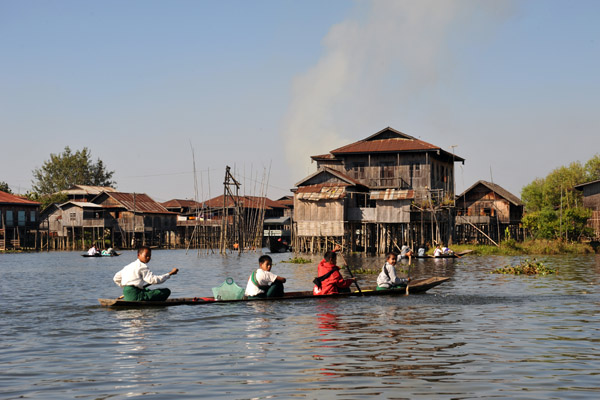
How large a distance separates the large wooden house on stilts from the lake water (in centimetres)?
3133

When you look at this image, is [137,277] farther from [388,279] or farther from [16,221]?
[16,221]

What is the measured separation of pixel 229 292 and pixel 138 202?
6866 centimetres

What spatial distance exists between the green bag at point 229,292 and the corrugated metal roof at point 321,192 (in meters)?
33.6

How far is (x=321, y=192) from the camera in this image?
51.5 meters

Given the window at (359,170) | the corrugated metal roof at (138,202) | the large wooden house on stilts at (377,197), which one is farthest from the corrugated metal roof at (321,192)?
the corrugated metal roof at (138,202)

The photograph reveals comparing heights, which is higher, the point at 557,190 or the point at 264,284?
the point at 557,190

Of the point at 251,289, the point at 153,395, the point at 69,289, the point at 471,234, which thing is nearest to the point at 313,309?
the point at 251,289

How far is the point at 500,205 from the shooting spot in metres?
63.9

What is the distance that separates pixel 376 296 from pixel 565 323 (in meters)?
6.10

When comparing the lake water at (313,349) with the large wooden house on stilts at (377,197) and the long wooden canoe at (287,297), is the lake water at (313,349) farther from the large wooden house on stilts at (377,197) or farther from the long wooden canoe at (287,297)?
the large wooden house on stilts at (377,197)

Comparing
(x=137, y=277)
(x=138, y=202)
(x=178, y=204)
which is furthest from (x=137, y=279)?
(x=178, y=204)

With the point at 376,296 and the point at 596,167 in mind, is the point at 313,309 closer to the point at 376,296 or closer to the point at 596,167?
the point at 376,296

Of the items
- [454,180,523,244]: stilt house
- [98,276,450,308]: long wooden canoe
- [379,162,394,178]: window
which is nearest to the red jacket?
[98,276,450,308]: long wooden canoe

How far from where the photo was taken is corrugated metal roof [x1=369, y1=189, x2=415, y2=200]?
164 feet
